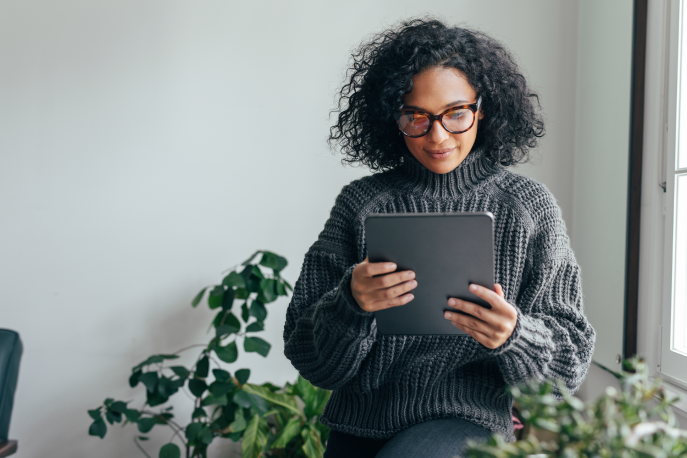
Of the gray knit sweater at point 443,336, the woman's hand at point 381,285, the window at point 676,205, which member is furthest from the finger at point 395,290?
the window at point 676,205

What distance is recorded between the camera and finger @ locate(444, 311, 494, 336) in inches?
30.6

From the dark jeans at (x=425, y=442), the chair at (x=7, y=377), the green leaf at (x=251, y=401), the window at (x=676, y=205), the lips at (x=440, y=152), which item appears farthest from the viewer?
the green leaf at (x=251, y=401)

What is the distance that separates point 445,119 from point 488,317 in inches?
14.5

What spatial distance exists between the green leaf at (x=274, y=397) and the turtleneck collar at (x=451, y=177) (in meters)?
0.97

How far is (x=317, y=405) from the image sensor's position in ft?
5.61

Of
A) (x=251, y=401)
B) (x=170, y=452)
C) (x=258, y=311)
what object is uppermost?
(x=258, y=311)

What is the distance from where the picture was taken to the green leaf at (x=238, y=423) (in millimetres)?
1610

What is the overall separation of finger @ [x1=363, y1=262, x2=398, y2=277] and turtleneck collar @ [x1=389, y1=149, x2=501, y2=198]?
0.32 metres

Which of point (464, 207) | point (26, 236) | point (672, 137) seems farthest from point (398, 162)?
point (26, 236)

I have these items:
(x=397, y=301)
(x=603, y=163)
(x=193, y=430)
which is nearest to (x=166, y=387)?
(x=193, y=430)

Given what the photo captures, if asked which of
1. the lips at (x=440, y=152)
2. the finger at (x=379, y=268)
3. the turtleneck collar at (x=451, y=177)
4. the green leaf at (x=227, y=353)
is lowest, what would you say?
the green leaf at (x=227, y=353)

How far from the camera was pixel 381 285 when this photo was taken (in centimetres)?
77

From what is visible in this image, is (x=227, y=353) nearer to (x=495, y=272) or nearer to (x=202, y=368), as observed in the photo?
(x=202, y=368)

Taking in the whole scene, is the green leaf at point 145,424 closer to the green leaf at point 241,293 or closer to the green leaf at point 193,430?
the green leaf at point 193,430
